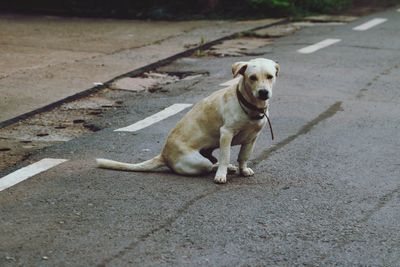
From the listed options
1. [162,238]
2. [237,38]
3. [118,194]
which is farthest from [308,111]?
[237,38]

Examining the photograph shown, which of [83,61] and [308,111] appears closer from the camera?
[308,111]

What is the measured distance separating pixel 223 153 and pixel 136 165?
83 cm

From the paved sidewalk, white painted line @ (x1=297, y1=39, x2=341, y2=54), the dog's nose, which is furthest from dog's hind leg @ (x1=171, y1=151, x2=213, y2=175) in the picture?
white painted line @ (x1=297, y1=39, x2=341, y2=54)

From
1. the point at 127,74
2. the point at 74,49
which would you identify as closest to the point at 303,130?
the point at 127,74

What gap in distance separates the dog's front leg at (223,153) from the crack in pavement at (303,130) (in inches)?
27.3

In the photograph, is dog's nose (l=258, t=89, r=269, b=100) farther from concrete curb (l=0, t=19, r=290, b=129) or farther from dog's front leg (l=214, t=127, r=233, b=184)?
concrete curb (l=0, t=19, r=290, b=129)

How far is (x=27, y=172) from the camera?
24.3 ft

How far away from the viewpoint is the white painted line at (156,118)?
354 inches

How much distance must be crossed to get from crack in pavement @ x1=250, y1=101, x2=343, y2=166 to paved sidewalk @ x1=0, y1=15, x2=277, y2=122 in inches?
116

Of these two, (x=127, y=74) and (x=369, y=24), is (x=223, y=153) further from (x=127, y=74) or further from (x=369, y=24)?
(x=369, y=24)

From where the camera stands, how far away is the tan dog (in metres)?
6.73

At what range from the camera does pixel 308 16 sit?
17.4 meters

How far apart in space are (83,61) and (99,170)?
5453mm

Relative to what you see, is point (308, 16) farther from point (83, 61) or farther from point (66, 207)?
point (66, 207)
